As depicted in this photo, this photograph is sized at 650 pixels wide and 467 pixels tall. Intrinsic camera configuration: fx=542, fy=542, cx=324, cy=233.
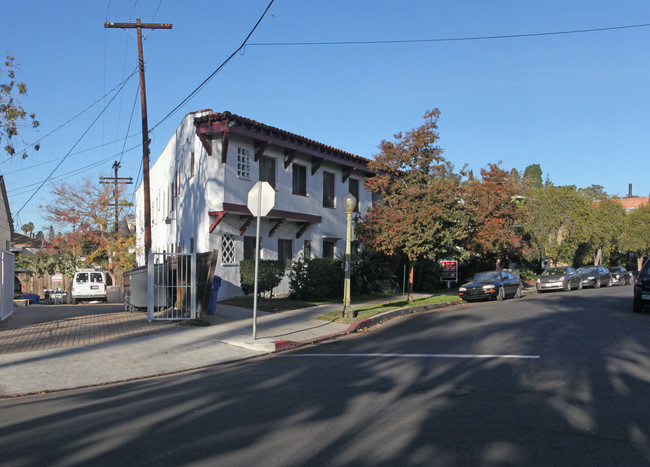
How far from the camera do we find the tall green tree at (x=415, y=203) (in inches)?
754

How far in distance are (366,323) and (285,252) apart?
→ 9599 mm

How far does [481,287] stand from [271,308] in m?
9.39

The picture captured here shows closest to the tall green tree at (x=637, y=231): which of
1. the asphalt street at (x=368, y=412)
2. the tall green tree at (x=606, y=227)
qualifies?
the tall green tree at (x=606, y=227)

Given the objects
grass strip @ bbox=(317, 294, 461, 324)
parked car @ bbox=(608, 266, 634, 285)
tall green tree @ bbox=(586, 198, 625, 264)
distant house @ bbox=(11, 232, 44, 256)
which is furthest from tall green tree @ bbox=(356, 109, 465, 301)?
distant house @ bbox=(11, 232, 44, 256)

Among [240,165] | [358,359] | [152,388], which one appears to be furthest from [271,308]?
[152,388]

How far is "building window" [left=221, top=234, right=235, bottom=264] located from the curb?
7.29 metres

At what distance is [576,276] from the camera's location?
29297 millimetres

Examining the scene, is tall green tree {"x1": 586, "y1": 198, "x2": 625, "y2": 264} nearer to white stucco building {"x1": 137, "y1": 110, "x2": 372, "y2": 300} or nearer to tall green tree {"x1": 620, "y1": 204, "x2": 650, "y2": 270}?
tall green tree {"x1": 620, "y1": 204, "x2": 650, "y2": 270}

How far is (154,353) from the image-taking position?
34.0ft

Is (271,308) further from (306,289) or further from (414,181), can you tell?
(414,181)

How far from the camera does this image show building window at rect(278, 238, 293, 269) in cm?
2344

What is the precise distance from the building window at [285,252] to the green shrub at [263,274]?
3.06 m

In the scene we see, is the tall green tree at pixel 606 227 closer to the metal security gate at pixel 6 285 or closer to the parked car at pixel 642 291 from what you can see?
the parked car at pixel 642 291

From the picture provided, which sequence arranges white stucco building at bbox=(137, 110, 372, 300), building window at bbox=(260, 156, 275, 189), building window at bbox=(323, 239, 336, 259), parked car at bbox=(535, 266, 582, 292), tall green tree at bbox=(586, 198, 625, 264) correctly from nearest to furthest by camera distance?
1. white stucco building at bbox=(137, 110, 372, 300)
2. building window at bbox=(260, 156, 275, 189)
3. building window at bbox=(323, 239, 336, 259)
4. parked car at bbox=(535, 266, 582, 292)
5. tall green tree at bbox=(586, 198, 625, 264)
